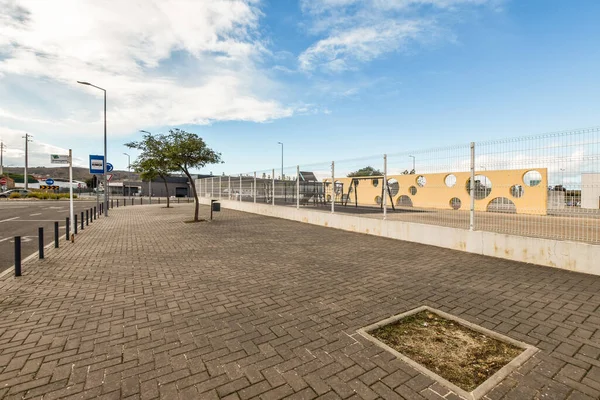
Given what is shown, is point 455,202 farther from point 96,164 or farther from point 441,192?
point 96,164

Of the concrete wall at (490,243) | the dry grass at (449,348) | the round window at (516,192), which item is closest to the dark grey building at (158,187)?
the concrete wall at (490,243)

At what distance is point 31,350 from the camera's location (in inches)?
122

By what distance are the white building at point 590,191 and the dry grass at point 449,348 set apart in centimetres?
464

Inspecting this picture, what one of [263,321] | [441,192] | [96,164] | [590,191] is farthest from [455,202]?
[96,164]

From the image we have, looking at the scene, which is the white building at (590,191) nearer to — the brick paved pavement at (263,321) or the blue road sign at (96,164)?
the brick paved pavement at (263,321)

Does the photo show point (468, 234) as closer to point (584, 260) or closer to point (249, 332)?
point (584, 260)

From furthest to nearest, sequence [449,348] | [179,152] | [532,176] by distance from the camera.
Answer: [179,152] < [532,176] < [449,348]

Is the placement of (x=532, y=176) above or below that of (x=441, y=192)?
above

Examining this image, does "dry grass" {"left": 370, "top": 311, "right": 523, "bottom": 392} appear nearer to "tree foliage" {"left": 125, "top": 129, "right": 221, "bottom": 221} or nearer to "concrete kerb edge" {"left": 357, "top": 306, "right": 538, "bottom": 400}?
"concrete kerb edge" {"left": 357, "top": 306, "right": 538, "bottom": 400}

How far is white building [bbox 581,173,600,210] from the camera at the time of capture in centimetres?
573

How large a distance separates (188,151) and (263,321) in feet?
39.6

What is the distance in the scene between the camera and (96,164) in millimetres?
15586

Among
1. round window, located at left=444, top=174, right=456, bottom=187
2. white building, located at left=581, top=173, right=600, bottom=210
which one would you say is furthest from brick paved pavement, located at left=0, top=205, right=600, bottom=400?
round window, located at left=444, top=174, right=456, bottom=187

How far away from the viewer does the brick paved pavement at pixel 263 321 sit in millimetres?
2535
